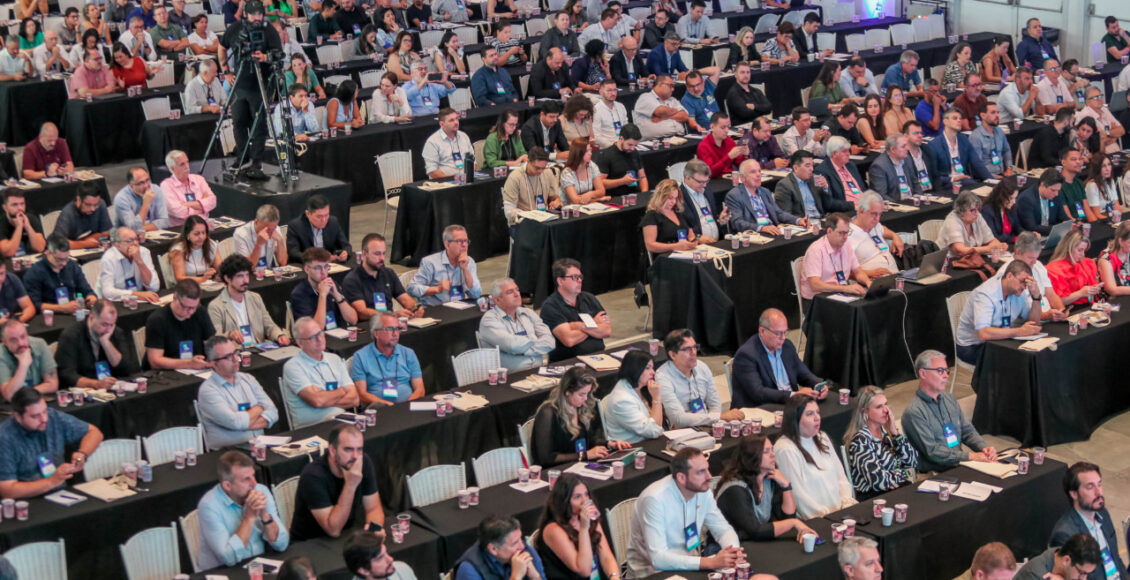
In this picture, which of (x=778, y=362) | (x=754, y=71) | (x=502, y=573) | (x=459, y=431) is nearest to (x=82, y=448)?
(x=459, y=431)

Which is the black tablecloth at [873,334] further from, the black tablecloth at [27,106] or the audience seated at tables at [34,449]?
the black tablecloth at [27,106]

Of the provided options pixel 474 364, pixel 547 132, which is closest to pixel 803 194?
pixel 547 132

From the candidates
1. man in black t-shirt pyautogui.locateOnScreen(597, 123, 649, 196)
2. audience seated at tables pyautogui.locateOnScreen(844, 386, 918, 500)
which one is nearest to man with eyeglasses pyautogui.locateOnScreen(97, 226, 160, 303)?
man in black t-shirt pyautogui.locateOnScreen(597, 123, 649, 196)

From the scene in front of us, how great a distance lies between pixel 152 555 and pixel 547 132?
7.58m

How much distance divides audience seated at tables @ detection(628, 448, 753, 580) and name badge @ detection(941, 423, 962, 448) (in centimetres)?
178

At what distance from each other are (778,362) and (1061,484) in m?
1.76

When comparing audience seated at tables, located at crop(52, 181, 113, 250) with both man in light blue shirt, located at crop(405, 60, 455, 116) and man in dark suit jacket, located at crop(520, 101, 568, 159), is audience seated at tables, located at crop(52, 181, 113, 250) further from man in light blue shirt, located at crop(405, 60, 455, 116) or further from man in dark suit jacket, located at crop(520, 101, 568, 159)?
man in light blue shirt, located at crop(405, 60, 455, 116)

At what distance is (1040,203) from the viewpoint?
1227 cm

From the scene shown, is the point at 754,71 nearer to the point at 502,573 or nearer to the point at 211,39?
the point at 211,39

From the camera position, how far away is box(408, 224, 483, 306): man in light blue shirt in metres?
10.3

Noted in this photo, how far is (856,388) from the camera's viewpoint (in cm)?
1026

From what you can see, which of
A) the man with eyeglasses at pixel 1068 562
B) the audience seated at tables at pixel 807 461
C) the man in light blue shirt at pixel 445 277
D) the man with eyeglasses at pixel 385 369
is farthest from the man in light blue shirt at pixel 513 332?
the man with eyeglasses at pixel 1068 562

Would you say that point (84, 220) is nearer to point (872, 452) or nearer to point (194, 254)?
point (194, 254)

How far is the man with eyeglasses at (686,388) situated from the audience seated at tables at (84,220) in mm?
4723
